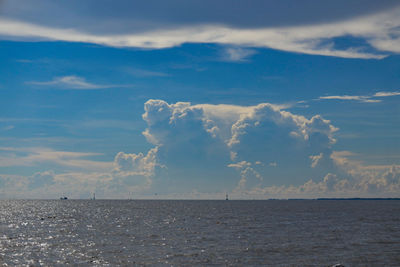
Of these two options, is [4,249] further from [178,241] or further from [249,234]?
[249,234]

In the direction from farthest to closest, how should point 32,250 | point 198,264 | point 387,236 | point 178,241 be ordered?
point 387,236 < point 178,241 < point 32,250 < point 198,264

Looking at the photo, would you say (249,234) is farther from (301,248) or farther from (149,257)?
(149,257)

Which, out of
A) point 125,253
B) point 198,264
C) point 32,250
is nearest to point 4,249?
point 32,250

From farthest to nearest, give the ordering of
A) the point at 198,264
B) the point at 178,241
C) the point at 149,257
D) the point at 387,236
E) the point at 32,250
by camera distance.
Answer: the point at 387,236 → the point at 178,241 → the point at 32,250 → the point at 149,257 → the point at 198,264

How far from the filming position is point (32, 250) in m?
62.2

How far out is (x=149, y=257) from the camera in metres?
56.0

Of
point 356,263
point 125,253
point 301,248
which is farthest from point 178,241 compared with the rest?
point 356,263

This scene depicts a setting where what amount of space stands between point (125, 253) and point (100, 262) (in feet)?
21.8

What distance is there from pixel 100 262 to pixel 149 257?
6.34 meters

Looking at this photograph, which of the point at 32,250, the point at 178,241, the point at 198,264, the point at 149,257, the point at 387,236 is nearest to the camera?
the point at 198,264

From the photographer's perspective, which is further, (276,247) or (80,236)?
(80,236)

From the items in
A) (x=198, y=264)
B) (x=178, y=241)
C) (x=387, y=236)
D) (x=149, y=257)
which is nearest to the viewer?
(x=198, y=264)

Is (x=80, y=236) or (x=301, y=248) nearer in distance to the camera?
(x=301, y=248)

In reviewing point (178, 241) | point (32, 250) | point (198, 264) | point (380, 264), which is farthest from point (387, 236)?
point (32, 250)
